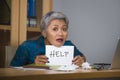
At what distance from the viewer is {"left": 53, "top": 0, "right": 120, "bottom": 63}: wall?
281 cm

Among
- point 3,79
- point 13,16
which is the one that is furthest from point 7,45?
point 3,79

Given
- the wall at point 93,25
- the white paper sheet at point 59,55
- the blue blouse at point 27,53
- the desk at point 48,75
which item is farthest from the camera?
the wall at point 93,25

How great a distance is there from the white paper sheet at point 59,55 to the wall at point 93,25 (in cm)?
126

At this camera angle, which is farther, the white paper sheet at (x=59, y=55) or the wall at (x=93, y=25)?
the wall at (x=93, y=25)

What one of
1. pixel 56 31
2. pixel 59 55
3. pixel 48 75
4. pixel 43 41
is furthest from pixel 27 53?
pixel 48 75

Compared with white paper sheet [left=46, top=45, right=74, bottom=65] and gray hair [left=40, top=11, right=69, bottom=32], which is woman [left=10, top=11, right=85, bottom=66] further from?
white paper sheet [left=46, top=45, right=74, bottom=65]

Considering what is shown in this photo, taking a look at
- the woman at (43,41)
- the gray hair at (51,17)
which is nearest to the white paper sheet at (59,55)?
the woman at (43,41)

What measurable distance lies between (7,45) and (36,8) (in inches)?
17.7

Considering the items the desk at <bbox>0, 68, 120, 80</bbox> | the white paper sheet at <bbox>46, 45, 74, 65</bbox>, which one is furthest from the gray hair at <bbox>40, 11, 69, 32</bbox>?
the desk at <bbox>0, 68, 120, 80</bbox>

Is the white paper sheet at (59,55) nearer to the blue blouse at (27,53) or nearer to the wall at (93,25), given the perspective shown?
the blue blouse at (27,53)

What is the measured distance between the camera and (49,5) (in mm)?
2357

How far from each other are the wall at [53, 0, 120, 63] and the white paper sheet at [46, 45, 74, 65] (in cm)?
126

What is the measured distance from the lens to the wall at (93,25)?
281 centimetres

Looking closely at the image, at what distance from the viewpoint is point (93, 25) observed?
9.54ft
